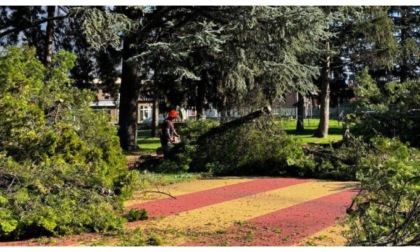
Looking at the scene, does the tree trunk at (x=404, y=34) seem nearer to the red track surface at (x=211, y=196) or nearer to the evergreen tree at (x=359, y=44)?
the evergreen tree at (x=359, y=44)

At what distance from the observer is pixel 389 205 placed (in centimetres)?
479

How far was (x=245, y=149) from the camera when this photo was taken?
13016 millimetres

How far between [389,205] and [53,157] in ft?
15.0

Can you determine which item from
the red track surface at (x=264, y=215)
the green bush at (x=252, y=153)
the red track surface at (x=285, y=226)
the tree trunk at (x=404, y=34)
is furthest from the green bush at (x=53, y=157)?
the tree trunk at (x=404, y=34)

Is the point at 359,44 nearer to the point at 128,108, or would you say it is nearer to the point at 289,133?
the point at 289,133

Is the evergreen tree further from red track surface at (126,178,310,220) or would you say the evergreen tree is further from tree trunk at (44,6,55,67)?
red track surface at (126,178,310,220)

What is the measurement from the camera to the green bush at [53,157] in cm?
613

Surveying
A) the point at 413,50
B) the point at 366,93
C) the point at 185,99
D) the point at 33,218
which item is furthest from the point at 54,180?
the point at 413,50

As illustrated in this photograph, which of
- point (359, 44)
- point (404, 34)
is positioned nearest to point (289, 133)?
point (359, 44)

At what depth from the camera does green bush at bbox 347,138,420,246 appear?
4.38 m

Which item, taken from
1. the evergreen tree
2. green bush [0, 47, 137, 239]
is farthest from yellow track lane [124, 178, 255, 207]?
the evergreen tree

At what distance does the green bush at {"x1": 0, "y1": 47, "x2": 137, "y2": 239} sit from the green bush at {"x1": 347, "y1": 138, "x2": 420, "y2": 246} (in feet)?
9.78

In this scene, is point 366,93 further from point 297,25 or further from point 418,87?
point 297,25

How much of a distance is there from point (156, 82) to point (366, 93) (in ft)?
35.2
